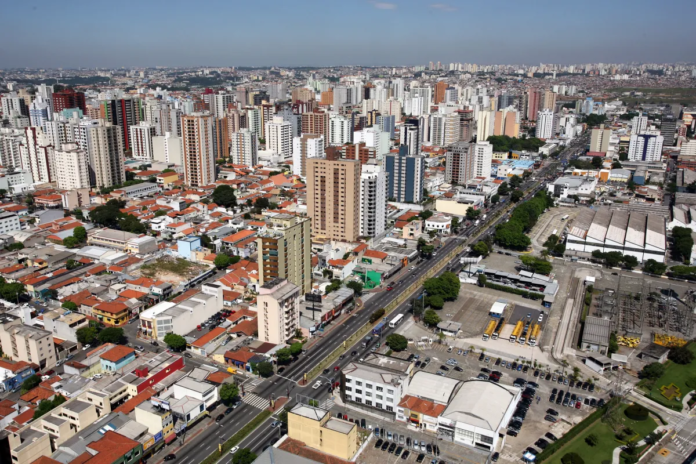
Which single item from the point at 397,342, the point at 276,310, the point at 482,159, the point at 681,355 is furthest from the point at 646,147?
the point at 276,310

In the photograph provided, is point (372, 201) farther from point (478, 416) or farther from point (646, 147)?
point (646, 147)

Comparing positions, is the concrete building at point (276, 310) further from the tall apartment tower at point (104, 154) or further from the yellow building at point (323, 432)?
the tall apartment tower at point (104, 154)

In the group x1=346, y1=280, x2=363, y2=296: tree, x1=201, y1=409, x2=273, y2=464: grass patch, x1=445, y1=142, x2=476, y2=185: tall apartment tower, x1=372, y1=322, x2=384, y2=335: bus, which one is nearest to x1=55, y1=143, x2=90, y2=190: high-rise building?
x1=346, y1=280, x2=363, y2=296: tree

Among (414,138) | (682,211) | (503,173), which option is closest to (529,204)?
(682,211)

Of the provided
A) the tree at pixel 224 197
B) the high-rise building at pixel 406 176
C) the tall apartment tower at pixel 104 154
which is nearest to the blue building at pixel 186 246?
the tree at pixel 224 197

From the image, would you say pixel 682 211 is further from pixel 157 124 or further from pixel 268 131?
pixel 157 124
